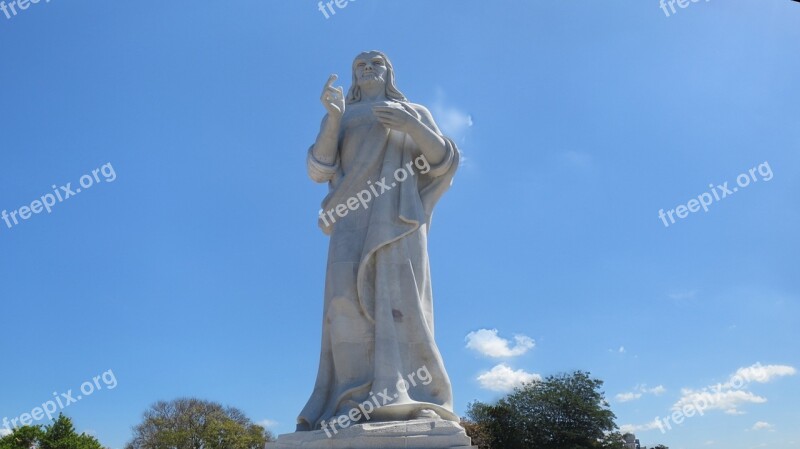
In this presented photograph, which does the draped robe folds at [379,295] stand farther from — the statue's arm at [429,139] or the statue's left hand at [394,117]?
the statue's left hand at [394,117]

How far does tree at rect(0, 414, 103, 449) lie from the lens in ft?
198

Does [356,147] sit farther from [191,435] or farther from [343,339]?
[191,435]

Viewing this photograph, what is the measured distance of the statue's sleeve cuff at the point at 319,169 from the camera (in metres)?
11.1

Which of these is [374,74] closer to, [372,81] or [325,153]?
[372,81]

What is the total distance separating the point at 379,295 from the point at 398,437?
224cm

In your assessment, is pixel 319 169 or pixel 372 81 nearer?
pixel 319 169

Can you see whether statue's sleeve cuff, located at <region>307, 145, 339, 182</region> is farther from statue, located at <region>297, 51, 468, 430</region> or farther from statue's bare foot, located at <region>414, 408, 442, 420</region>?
statue's bare foot, located at <region>414, 408, 442, 420</region>

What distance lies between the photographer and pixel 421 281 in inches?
403

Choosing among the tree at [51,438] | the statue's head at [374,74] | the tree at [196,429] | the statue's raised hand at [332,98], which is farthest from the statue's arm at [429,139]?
the tree at [51,438]

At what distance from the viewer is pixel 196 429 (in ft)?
206

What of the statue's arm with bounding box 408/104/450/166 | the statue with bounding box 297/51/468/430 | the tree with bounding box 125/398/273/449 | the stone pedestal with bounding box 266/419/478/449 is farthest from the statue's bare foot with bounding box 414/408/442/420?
the tree with bounding box 125/398/273/449

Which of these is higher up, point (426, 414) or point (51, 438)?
point (51, 438)

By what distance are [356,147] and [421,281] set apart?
2666 millimetres

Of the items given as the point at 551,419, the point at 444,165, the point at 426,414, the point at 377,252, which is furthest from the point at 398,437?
the point at 551,419
